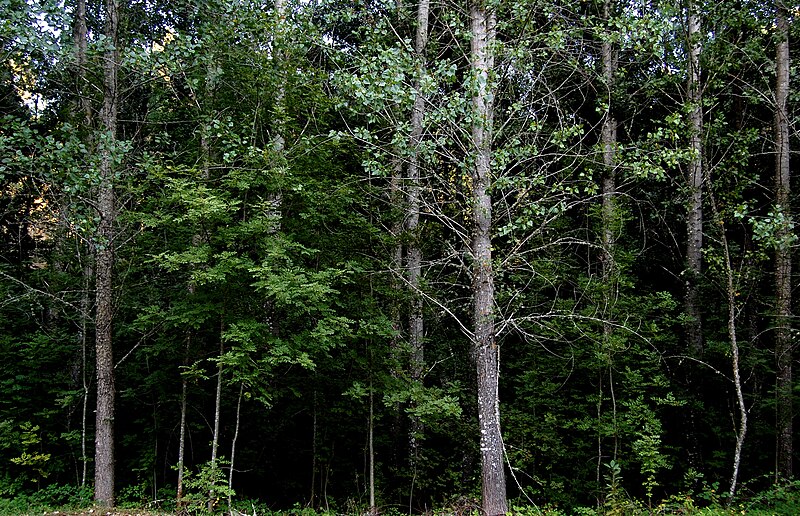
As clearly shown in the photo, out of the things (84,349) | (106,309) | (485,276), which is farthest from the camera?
(84,349)

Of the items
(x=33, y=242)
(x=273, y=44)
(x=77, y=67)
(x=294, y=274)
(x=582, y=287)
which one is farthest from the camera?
(x=33, y=242)

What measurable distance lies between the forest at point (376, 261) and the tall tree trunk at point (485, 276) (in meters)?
0.04

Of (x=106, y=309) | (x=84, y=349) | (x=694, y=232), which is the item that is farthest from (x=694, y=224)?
(x=84, y=349)

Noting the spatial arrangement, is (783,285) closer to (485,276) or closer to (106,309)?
(485,276)

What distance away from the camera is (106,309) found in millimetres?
6949

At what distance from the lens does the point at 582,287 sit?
816cm

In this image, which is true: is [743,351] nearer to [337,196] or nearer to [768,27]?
[768,27]

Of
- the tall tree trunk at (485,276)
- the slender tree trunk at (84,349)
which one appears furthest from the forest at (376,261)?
the slender tree trunk at (84,349)

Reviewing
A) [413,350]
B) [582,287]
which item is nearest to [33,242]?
[413,350]

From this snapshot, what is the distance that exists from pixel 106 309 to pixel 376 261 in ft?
13.0

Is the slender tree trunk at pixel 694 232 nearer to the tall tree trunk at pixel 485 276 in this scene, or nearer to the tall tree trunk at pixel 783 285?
the tall tree trunk at pixel 783 285

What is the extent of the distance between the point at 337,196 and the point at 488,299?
2696mm

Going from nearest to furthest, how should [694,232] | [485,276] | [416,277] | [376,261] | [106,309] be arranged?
[485,276] → [106,309] → [376,261] → [416,277] → [694,232]

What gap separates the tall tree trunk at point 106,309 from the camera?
6.80 m
